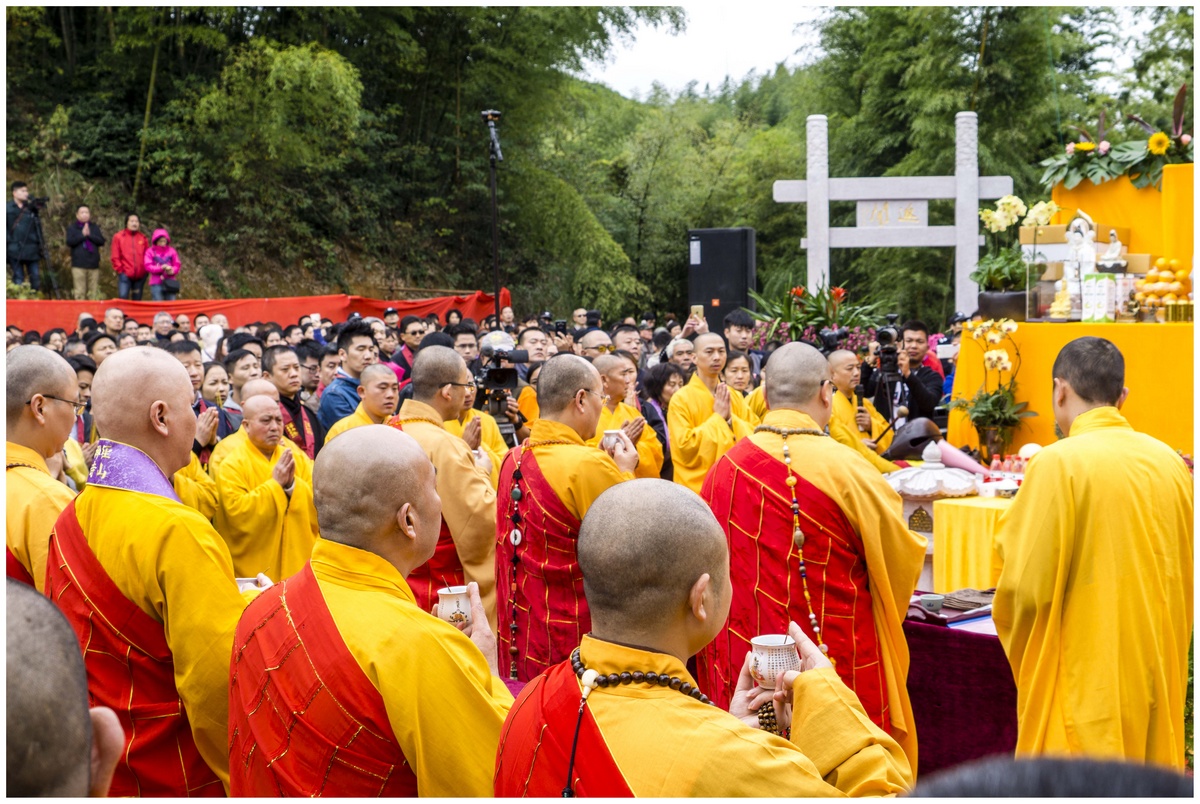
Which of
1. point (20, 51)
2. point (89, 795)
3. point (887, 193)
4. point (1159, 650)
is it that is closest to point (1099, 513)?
point (1159, 650)

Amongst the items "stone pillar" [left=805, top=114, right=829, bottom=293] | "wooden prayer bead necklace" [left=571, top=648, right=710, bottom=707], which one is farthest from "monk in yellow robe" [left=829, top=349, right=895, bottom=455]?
"stone pillar" [left=805, top=114, right=829, bottom=293]

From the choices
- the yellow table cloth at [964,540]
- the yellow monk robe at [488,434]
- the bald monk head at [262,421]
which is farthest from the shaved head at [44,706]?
the yellow table cloth at [964,540]

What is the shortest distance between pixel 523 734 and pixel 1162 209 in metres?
6.51

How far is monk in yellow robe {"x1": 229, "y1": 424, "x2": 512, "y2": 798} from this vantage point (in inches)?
84.2

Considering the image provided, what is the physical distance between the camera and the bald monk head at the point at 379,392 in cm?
555

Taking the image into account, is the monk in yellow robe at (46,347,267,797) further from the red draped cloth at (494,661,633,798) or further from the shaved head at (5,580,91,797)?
the shaved head at (5,580,91,797)

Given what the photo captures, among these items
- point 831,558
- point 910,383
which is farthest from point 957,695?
point 910,383

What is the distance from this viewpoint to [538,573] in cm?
437

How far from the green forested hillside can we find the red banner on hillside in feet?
17.5

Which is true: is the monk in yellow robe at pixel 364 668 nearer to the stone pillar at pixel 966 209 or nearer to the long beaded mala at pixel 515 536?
the long beaded mala at pixel 515 536

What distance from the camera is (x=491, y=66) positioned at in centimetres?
2478

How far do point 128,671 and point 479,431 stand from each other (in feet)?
9.79

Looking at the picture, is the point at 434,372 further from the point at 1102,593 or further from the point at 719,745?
the point at 719,745

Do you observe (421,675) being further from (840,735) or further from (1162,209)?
(1162,209)
